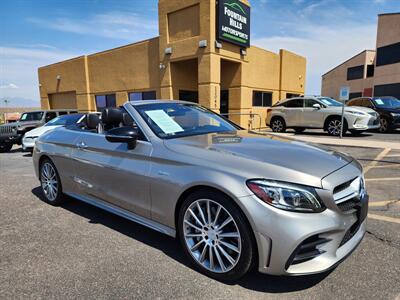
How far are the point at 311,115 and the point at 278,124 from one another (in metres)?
1.86

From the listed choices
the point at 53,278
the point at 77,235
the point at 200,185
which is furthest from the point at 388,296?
the point at 77,235

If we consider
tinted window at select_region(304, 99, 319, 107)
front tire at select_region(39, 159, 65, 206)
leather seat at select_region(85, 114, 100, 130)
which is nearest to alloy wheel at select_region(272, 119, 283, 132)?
tinted window at select_region(304, 99, 319, 107)

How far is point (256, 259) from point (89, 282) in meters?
1.46

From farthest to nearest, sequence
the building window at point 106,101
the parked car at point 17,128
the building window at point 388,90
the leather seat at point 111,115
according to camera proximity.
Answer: the building window at point 388,90 → the building window at point 106,101 → the parked car at point 17,128 → the leather seat at point 111,115

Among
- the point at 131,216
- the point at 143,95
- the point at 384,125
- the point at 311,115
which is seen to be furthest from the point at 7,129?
the point at 384,125

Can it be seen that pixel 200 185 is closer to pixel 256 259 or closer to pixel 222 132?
pixel 256 259

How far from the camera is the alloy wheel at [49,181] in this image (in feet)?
15.5

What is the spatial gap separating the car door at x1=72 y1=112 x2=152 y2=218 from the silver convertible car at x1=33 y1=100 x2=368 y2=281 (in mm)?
13

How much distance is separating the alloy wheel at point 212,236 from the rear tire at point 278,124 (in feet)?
41.4

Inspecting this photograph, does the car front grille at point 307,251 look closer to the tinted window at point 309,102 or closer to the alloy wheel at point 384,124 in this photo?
the tinted window at point 309,102

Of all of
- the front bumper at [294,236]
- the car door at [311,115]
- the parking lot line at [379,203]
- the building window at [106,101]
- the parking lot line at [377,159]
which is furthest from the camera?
the building window at [106,101]

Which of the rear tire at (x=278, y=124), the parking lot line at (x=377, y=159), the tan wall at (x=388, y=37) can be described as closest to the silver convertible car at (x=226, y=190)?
the parking lot line at (x=377, y=159)

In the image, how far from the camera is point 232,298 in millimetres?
2422

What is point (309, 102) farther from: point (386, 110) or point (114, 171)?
point (114, 171)
